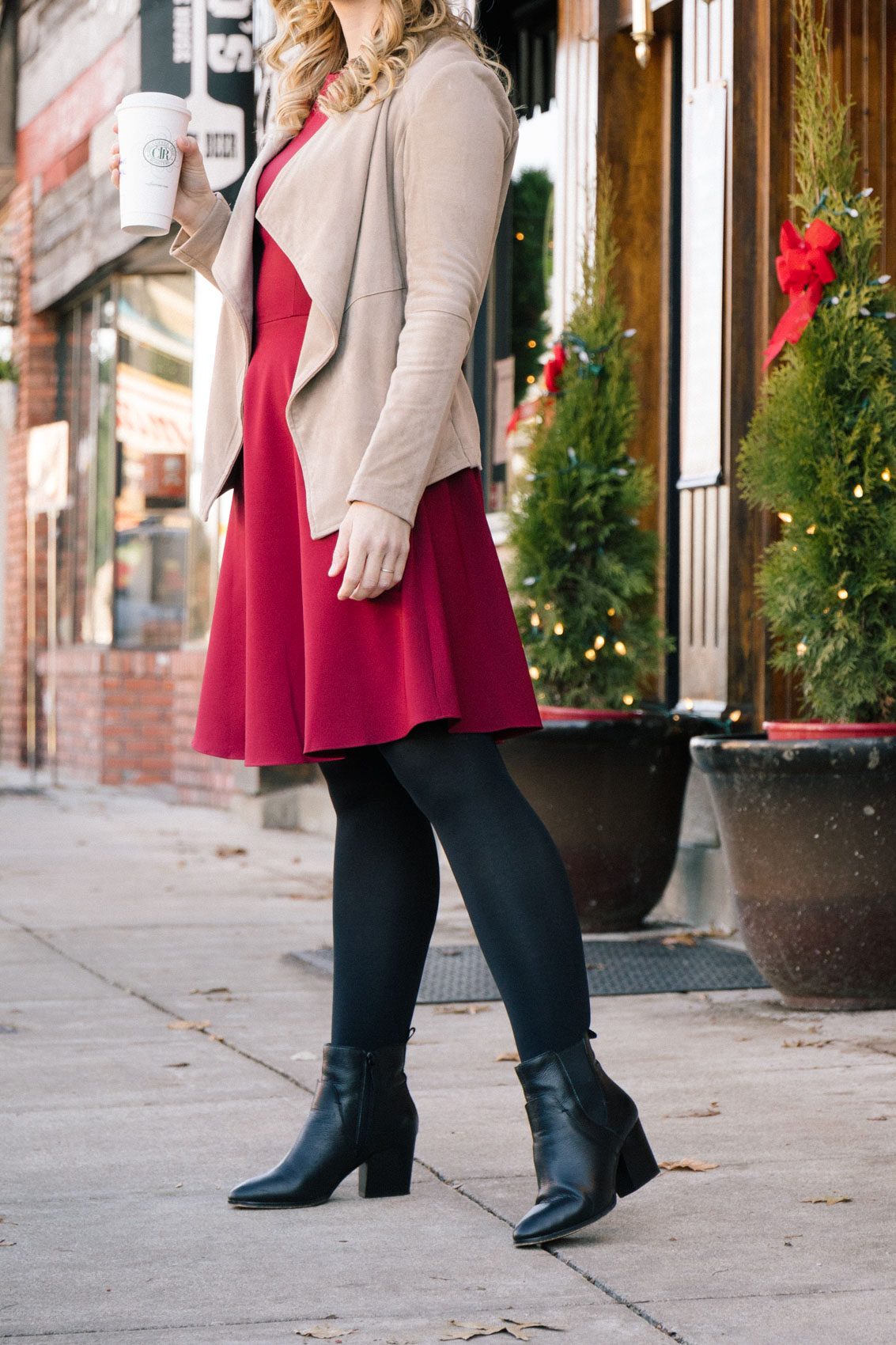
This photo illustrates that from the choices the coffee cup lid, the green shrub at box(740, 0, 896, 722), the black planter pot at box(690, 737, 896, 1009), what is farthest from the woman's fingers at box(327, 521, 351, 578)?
the green shrub at box(740, 0, 896, 722)

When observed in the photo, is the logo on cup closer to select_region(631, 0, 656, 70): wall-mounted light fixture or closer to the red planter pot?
the red planter pot

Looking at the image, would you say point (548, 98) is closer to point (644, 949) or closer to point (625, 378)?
point (625, 378)

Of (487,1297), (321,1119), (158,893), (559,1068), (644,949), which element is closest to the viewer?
(487,1297)

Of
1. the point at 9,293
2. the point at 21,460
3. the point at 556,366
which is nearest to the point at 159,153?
the point at 556,366

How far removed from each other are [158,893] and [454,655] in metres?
4.26

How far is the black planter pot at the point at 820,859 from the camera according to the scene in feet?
13.0

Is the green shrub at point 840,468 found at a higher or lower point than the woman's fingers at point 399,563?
higher

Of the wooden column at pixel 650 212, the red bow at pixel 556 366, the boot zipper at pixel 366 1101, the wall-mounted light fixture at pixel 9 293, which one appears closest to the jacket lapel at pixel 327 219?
the boot zipper at pixel 366 1101

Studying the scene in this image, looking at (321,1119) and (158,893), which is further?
(158,893)

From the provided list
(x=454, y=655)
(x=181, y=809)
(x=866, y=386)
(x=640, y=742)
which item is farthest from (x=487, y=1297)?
(x=181, y=809)

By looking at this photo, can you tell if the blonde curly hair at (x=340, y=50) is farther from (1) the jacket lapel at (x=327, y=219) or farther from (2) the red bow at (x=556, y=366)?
(2) the red bow at (x=556, y=366)

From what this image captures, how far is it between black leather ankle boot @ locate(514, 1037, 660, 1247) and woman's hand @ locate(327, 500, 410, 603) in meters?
0.67

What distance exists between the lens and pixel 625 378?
5477 millimetres

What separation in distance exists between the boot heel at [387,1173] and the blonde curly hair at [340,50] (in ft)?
4.97
